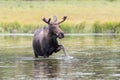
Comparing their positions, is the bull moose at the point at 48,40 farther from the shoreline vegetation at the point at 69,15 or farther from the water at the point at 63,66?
the shoreline vegetation at the point at 69,15

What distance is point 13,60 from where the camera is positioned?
26.5m

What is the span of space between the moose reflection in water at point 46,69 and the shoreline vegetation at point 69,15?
31.2 metres

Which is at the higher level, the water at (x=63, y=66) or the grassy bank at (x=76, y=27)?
the water at (x=63, y=66)

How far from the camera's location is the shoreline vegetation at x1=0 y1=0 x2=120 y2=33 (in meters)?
58.6

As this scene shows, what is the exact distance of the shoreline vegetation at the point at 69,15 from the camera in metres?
58.6

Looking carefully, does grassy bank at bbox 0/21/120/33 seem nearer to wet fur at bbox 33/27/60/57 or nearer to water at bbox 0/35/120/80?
water at bbox 0/35/120/80

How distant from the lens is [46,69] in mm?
22578

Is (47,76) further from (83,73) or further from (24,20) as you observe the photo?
(24,20)

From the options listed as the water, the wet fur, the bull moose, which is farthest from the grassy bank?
the bull moose

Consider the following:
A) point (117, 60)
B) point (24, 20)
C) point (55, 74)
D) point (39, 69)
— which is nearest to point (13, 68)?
point (39, 69)

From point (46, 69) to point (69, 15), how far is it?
52.2 meters

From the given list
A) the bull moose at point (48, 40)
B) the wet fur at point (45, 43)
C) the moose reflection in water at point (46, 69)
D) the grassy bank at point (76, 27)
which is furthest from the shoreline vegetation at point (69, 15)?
the moose reflection in water at point (46, 69)

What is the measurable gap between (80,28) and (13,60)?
3379 centimetres

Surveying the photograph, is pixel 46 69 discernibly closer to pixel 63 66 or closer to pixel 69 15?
pixel 63 66
